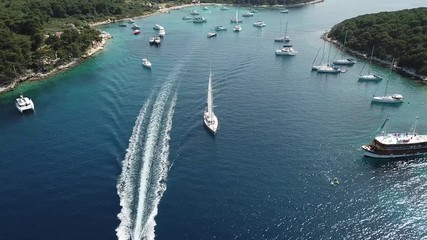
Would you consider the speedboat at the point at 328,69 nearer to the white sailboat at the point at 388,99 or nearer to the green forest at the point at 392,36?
the green forest at the point at 392,36

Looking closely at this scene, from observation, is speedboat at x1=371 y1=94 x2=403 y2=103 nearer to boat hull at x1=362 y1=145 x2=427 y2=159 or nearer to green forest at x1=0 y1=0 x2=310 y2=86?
boat hull at x1=362 y1=145 x2=427 y2=159

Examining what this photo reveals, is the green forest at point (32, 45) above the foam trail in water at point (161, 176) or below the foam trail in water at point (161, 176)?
above

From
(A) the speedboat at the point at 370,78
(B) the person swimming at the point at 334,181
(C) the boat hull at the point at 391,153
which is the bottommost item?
(B) the person swimming at the point at 334,181

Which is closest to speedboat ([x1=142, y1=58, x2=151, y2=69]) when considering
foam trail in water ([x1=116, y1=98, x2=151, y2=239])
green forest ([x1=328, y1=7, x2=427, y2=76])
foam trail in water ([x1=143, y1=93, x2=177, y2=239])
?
foam trail in water ([x1=143, y1=93, x2=177, y2=239])

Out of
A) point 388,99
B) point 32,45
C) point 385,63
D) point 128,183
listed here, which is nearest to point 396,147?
point 388,99

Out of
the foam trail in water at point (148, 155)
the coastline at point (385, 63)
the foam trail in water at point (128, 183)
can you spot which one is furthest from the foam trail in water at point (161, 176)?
the coastline at point (385, 63)

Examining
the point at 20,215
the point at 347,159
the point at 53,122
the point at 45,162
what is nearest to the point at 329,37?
the point at 347,159

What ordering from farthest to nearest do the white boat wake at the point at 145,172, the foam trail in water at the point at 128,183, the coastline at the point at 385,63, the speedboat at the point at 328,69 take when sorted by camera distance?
1. the speedboat at the point at 328,69
2. the coastline at the point at 385,63
3. the white boat wake at the point at 145,172
4. the foam trail in water at the point at 128,183

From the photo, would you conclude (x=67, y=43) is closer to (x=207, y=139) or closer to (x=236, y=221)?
(x=207, y=139)

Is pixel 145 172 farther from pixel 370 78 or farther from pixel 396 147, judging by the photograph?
pixel 370 78
